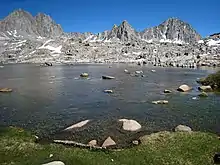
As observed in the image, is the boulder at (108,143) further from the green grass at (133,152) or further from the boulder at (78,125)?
the boulder at (78,125)

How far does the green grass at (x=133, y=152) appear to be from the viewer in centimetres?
2291

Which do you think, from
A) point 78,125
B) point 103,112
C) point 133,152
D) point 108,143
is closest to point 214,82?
point 103,112

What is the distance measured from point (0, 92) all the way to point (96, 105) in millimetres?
31194

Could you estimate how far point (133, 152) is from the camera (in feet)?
84.0

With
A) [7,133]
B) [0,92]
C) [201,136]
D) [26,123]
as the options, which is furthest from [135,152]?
[0,92]

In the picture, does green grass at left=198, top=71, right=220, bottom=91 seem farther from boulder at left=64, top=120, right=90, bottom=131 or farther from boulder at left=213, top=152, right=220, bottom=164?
boulder at left=213, top=152, right=220, bottom=164

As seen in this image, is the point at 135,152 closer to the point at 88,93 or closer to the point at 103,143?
the point at 103,143

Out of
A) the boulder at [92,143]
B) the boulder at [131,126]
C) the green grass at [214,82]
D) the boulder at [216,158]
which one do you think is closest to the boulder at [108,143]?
the boulder at [92,143]

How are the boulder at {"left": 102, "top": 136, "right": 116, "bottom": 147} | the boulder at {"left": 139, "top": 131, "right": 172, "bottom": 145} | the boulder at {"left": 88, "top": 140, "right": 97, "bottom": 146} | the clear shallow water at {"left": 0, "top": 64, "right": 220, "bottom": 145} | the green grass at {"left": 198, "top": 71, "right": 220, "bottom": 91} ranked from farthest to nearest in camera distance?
the green grass at {"left": 198, "top": 71, "right": 220, "bottom": 91}, the clear shallow water at {"left": 0, "top": 64, "right": 220, "bottom": 145}, the boulder at {"left": 88, "top": 140, "right": 97, "bottom": 146}, the boulder at {"left": 102, "top": 136, "right": 116, "bottom": 147}, the boulder at {"left": 139, "top": 131, "right": 172, "bottom": 145}

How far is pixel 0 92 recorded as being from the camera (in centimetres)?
6544

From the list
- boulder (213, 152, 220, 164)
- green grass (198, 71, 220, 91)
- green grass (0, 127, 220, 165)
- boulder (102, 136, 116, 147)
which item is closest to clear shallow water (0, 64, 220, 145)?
boulder (102, 136, 116, 147)

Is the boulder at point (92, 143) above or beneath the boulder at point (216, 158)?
beneath

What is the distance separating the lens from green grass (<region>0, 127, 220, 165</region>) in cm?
2291

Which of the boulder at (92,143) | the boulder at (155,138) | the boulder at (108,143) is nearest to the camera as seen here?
the boulder at (155,138)
